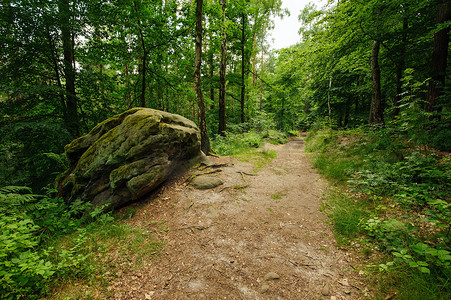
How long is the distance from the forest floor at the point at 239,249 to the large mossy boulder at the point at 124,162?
679 millimetres

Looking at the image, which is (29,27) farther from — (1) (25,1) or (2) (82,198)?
(2) (82,198)

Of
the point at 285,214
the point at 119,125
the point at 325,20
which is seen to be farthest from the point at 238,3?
the point at 285,214

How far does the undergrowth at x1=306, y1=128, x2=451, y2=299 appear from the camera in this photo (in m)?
2.12

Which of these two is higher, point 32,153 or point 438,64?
point 438,64

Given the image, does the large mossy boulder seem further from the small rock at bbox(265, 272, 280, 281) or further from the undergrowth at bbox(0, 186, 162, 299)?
the small rock at bbox(265, 272, 280, 281)

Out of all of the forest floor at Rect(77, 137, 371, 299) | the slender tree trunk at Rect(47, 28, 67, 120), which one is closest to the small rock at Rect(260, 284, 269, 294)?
the forest floor at Rect(77, 137, 371, 299)

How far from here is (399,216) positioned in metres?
3.37

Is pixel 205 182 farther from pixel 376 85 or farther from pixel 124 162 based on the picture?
pixel 376 85

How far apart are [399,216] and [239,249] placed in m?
3.35

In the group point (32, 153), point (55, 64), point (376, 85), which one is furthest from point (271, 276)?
point (376, 85)

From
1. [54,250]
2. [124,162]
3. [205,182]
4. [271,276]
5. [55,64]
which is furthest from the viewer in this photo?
[55,64]

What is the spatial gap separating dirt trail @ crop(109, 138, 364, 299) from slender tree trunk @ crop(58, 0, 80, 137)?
5975mm

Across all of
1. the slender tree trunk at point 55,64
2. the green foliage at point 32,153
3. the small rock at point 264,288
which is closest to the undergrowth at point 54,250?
the small rock at point 264,288

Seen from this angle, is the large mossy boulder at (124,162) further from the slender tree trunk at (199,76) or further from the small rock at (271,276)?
the small rock at (271,276)
